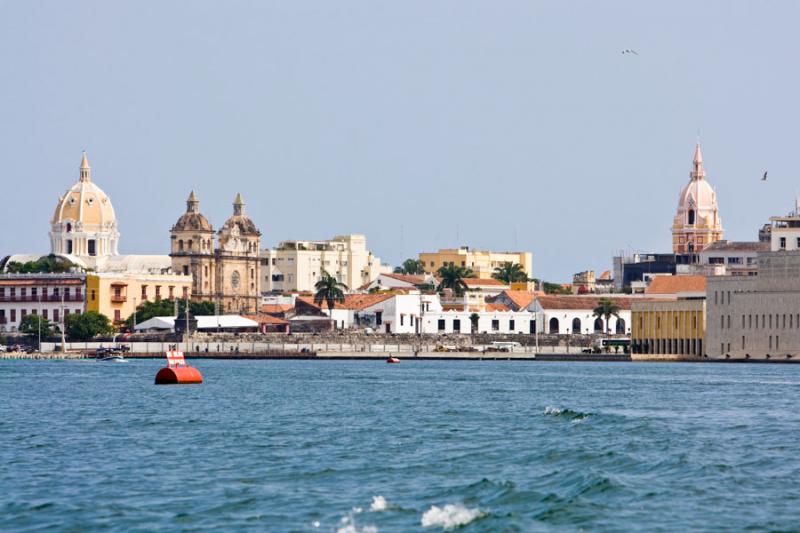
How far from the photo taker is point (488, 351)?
160 metres

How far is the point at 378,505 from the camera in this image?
3634 centimetres

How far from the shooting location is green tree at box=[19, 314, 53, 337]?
16938 cm

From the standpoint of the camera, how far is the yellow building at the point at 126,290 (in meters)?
180

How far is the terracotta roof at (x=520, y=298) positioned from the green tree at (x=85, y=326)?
130ft

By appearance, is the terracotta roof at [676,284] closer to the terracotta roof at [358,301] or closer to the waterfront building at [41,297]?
the terracotta roof at [358,301]

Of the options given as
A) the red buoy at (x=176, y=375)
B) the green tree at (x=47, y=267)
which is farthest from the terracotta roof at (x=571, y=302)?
the red buoy at (x=176, y=375)

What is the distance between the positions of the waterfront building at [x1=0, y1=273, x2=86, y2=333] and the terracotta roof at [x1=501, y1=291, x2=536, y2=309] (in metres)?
42.4

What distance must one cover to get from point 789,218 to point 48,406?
312 ft

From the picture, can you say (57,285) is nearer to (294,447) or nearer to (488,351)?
(488,351)

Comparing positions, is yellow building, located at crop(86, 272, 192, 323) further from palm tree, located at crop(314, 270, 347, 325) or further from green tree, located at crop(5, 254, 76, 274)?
palm tree, located at crop(314, 270, 347, 325)

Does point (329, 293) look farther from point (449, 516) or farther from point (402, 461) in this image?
point (449, 516)

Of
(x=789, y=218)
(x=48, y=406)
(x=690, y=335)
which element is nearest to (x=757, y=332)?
(x=690, y=335)

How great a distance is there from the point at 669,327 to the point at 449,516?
366 ft

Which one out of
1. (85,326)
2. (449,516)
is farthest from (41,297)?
(449,516)
